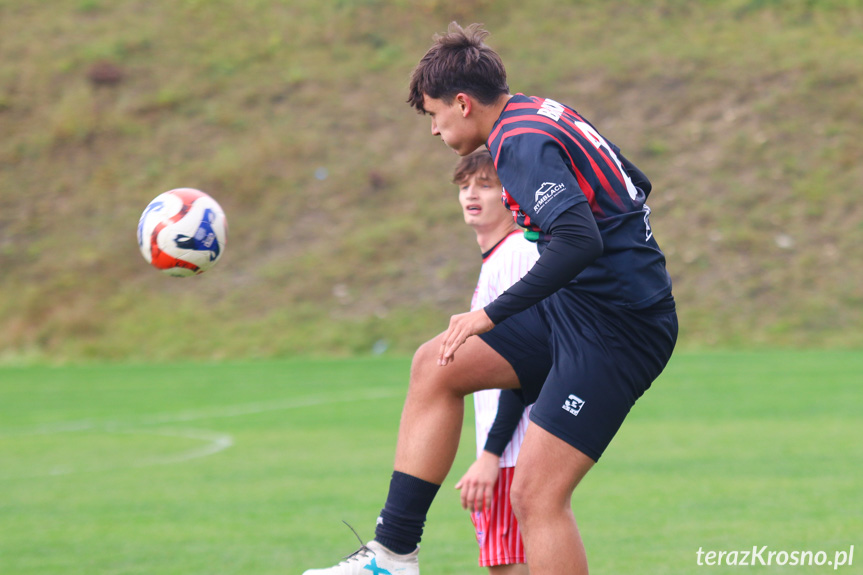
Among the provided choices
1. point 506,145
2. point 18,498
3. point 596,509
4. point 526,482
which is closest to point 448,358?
point 526,482

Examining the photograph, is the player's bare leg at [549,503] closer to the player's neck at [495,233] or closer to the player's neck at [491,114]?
the player's neck at [491,114]

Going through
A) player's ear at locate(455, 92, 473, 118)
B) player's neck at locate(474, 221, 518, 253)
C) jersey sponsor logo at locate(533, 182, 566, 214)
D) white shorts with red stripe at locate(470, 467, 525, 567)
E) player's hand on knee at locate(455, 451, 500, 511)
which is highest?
player's ear at locate(455, 92, 473, 118)

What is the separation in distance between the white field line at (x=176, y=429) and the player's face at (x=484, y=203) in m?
6.29

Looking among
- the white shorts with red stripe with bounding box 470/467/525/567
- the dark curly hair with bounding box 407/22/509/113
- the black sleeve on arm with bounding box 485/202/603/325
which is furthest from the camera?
the white shorts with red stripe with bounding box 470/467/525/567

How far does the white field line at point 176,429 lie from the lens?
32.3 feet

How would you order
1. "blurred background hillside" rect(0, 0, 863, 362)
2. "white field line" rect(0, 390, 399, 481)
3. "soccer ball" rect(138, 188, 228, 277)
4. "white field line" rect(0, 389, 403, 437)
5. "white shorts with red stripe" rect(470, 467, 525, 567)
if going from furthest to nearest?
"blurred background hillside" rect(0, 0, 863, 362)
"white field line" rect(0, 389, 403, 437)
"white field line" rect(0, 390, 399, 481)
"soccer ball" rect(138, 188, 228, 277)
"white shorts with red stripe" rect(470, 467, 525, 567)

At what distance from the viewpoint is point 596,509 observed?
732 centimetres

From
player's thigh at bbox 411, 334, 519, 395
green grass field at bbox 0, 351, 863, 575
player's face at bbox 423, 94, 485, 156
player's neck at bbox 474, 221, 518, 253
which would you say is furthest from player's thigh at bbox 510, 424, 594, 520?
green grass field at bbox 0, 351, 863, 575

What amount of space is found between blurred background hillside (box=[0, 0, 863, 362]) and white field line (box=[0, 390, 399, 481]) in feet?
21.9

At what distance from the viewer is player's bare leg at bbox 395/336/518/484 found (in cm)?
390

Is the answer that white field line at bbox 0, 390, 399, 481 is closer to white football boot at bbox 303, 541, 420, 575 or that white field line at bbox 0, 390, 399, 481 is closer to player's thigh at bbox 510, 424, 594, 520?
white football boot at bbox 303, 541, 420, 575

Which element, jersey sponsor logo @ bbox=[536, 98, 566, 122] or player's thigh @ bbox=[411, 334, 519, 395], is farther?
player's thigh @ bbox=[411, 334, 519, 395]

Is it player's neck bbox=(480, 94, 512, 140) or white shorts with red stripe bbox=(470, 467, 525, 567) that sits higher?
player's neck bbox=(480, 94, 512, 140)

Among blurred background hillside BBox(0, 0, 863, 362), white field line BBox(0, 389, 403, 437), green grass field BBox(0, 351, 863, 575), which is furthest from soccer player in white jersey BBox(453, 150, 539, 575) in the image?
blurred background hillside BBox(0, 0, 863, 362)
